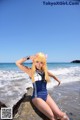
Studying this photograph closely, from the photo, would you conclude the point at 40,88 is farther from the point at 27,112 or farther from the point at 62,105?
the point at 62,105

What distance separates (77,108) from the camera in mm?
6852

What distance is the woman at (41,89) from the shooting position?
4.25 metres

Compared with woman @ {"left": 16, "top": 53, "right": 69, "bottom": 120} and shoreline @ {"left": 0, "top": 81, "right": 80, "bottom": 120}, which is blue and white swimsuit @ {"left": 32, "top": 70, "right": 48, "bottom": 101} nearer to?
woman @ {"left": 16, "top": 53, "right": 69, "bottom": 120}

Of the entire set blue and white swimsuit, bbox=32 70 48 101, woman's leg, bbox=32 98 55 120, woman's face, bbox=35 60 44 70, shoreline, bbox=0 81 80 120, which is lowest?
shoreline, bbox=0 81 80 120

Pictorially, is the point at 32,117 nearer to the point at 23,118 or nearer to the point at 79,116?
the point at 23,118

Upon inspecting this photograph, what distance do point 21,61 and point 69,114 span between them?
2.29 m

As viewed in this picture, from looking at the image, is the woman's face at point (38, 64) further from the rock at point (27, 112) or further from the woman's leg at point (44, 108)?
the rock at point (27, 112)

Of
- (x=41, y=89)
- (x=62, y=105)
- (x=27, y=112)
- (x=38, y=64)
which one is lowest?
(x=62, y=105)

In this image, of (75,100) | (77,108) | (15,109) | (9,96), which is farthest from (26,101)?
(9,96)

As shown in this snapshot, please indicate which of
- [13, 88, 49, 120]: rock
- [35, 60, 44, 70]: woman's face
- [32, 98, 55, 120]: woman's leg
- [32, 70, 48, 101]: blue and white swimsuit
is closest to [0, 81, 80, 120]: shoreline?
[13, 88, 49, 120]: rock

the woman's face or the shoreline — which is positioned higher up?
the woman's face

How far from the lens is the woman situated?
13.9 ft

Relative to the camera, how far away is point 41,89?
4.30m

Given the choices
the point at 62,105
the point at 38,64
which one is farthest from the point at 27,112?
the point at 62,105
